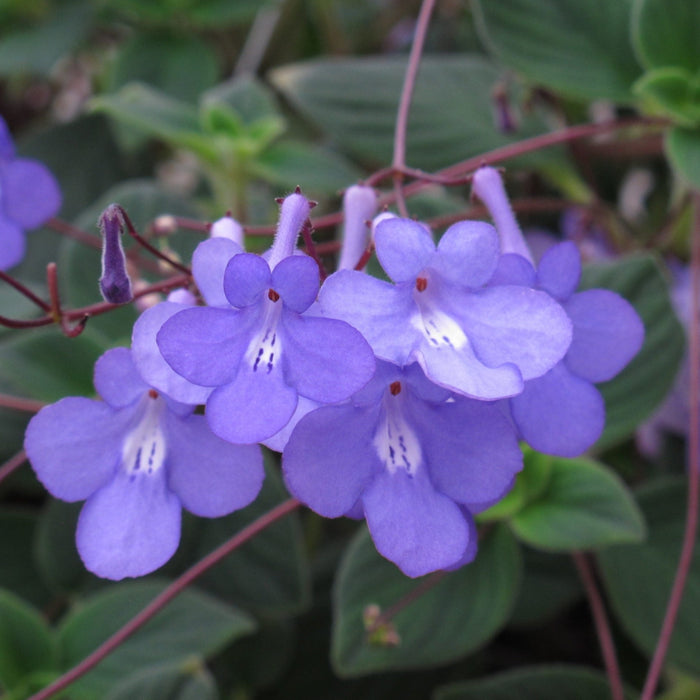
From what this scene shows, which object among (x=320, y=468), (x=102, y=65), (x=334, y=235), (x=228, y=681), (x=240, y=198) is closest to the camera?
(x=320, y=468)

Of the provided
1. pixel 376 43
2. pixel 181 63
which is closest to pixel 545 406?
pixel 181 63

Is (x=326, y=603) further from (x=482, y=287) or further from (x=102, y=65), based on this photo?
(x=102, y=65)

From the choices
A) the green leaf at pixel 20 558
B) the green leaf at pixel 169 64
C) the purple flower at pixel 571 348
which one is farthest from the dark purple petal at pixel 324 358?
the green leaf at pixel 169 64

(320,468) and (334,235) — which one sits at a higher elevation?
(320,468)

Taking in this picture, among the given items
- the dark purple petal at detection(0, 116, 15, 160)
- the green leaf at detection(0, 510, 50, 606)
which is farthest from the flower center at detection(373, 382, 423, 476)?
the green leaf at detection(0, 510, 50, 606)

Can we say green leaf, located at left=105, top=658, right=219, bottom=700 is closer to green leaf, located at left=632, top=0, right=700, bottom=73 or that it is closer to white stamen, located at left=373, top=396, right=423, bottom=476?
white stamen, located at left=373, top=396, right=423, bottom=476

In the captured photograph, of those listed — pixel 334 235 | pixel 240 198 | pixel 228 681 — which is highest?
pixel 240 198

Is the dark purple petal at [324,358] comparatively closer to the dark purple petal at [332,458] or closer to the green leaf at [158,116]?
the dark purple petal at [332,458]
